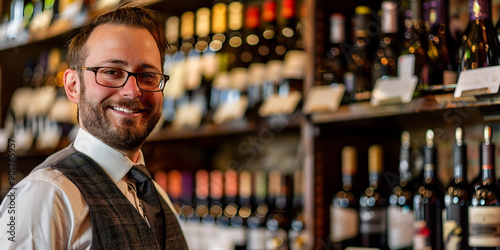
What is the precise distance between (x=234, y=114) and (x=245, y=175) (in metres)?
0.26

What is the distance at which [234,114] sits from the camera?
1882 mm

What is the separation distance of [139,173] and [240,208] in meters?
1.12

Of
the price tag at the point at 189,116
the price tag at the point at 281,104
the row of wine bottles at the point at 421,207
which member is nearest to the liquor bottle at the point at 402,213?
the row of wine bottles at the point at 421,207

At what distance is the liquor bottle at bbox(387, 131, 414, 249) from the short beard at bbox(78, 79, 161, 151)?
759 millimetres

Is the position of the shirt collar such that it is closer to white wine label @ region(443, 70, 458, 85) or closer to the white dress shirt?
the white dress shirt

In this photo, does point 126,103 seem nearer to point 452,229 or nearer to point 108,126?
point 108,126

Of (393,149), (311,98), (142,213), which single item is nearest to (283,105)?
(311,98)

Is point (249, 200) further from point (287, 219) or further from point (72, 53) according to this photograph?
point (72, 53)

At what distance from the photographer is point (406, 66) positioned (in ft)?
4.61

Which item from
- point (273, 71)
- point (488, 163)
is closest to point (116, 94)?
point (488, 163)

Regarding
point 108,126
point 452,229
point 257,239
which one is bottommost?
point 257,239

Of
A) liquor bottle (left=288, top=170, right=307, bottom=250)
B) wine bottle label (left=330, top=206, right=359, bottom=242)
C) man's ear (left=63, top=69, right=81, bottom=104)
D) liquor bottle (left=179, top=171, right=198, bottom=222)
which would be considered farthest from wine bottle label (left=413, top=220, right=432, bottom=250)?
liquor bottle (left=179, top=171, right=198, bottom=222)

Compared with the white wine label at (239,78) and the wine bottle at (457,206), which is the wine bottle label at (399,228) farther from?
the white wine label at (239,78)

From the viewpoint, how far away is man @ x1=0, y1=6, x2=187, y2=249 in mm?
826
